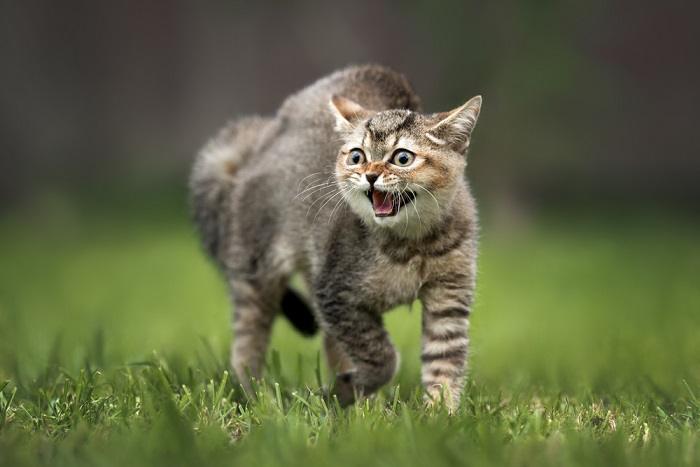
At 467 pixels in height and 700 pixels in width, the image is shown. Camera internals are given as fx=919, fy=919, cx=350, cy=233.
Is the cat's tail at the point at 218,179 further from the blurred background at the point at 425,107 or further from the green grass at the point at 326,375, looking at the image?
the blurred background at the point at 425,107

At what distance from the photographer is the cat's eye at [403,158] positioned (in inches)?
151

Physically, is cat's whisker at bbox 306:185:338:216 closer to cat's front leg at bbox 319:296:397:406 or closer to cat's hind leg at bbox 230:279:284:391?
cat's front leg at bbox 319:296:397:406

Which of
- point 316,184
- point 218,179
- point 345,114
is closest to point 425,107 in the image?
point 218,179

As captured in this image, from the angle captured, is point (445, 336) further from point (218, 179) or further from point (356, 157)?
point (218, 179)

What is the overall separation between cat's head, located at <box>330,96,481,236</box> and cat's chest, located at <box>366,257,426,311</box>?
0.48 ft

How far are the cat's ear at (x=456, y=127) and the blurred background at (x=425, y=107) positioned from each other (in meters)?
3.75

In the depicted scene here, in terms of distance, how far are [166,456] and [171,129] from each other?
38.6 feet

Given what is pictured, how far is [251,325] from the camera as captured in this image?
201 inches

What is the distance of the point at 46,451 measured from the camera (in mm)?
2871

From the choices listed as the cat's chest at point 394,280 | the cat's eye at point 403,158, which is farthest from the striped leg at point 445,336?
the cat's eye at point 403,158

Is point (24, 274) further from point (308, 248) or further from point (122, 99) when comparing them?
point (308, 248)

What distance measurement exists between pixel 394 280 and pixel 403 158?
534mm

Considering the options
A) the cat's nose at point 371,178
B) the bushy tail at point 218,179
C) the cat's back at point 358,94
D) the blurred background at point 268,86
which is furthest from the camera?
the blurred background at point 268,86

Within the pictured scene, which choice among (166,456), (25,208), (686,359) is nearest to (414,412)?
(166,456)
